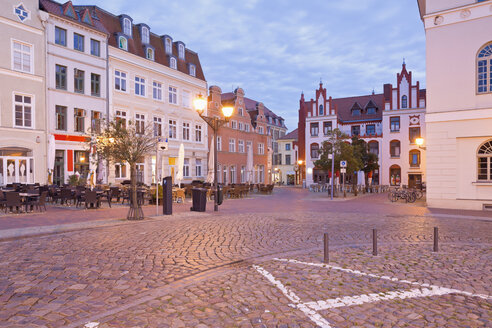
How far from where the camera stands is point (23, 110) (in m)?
24.0

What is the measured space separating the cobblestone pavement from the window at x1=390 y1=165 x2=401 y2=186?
42.3 meters

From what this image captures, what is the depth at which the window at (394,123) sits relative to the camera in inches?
1987

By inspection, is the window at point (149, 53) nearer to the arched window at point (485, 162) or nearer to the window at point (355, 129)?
the arched window at point (485, 162)

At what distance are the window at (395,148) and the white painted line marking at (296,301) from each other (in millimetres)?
49378

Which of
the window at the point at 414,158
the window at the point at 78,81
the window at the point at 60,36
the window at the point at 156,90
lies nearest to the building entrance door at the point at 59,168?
the window at the point at 78,81

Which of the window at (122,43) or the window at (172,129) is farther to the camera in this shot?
the window at (172,129)

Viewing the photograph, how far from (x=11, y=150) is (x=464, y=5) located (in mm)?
27923

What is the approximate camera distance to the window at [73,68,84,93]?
27.2m

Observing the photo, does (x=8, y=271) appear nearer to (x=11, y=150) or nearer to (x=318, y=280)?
(x=318, y=280)

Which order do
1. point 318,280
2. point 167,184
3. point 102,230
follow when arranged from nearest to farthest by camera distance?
point 318,280 < point 102,230 < point 167,184

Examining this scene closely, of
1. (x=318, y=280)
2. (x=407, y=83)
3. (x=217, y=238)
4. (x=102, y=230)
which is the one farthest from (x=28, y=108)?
(x=407, y=83)

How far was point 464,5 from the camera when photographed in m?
18.4

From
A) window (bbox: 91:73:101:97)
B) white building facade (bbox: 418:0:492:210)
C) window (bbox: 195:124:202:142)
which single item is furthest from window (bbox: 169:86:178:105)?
white building facade (bbox: 418:0:492:210)

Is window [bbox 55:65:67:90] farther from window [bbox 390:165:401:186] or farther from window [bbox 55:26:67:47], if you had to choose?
window [bbox 390:165:401:186]
